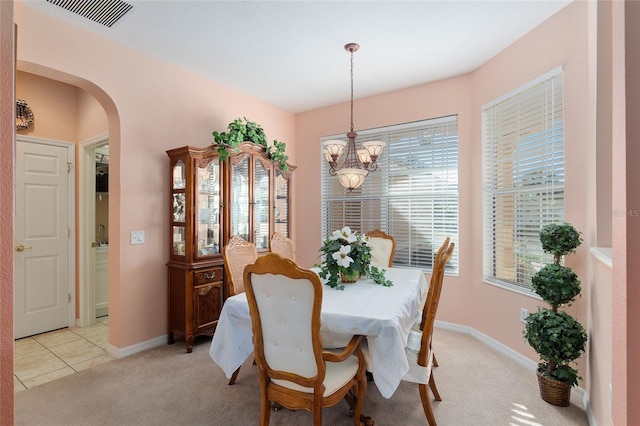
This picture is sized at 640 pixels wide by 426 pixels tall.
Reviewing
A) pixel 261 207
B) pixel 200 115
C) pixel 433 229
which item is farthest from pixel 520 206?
pixel 200 115

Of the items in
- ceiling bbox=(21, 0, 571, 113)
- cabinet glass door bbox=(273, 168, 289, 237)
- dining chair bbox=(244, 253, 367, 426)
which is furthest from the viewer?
cabinet glass door bbox=(273, 168, 289, 237)

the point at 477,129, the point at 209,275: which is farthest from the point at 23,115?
the point at 477,129

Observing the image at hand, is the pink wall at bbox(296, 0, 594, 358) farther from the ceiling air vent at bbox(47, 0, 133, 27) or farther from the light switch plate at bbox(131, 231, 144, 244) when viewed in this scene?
the ceiling air vent at bbox(47, 0, 133, 27)

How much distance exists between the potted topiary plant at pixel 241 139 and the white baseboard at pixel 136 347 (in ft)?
6.33

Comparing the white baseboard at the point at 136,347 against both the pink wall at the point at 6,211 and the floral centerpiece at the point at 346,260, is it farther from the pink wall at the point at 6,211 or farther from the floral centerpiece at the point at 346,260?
the pink wall at the point at 6,211

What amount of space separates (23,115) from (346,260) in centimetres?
376

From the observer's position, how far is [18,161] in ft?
11.0

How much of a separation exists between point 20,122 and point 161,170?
1.64 m

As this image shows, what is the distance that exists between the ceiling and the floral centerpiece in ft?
5.64

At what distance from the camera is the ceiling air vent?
234 centimetres

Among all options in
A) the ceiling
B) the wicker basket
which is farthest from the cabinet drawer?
the wicker basket

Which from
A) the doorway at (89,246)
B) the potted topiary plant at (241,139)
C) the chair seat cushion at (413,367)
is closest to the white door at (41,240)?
the doorway at (89,246)

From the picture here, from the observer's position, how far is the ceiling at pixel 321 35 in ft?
7.89

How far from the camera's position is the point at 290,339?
1.56m
